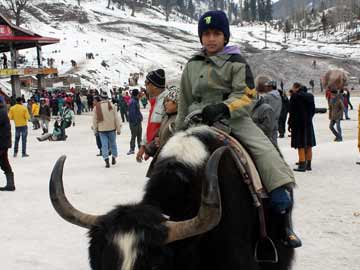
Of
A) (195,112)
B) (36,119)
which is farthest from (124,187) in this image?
(36,119)

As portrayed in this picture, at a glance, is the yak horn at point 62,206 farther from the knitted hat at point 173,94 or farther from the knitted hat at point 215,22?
the knitted hat at point 173,94

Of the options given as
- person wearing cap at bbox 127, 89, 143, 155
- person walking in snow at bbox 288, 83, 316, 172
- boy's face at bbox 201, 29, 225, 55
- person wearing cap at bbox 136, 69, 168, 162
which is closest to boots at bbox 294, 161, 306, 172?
person walking in snow at bbox 288, 83, 316, 172

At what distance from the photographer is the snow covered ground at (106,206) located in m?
5.40

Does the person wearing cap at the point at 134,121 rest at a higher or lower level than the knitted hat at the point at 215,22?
lower

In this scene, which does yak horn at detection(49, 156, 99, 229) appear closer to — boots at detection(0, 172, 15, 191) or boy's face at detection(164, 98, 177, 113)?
boy's face at detection(164, 98, 177, 113)

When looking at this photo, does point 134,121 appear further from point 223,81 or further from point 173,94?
point 223,81

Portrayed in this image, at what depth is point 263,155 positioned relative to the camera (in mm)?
3480

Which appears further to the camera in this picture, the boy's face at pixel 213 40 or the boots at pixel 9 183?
the boots at pixel 9 183

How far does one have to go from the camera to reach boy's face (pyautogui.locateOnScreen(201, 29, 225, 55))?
3.68m

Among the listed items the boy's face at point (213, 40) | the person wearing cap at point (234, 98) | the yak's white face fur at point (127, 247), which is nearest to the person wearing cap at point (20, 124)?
the person wearing cap at point (234, 98)

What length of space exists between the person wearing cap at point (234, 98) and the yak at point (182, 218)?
6.8 inches

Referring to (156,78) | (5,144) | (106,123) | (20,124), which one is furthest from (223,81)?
(20,124)

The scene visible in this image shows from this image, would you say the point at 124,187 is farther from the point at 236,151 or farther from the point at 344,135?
the point at 344,135

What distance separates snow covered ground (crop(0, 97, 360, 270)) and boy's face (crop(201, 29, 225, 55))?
136 cm
